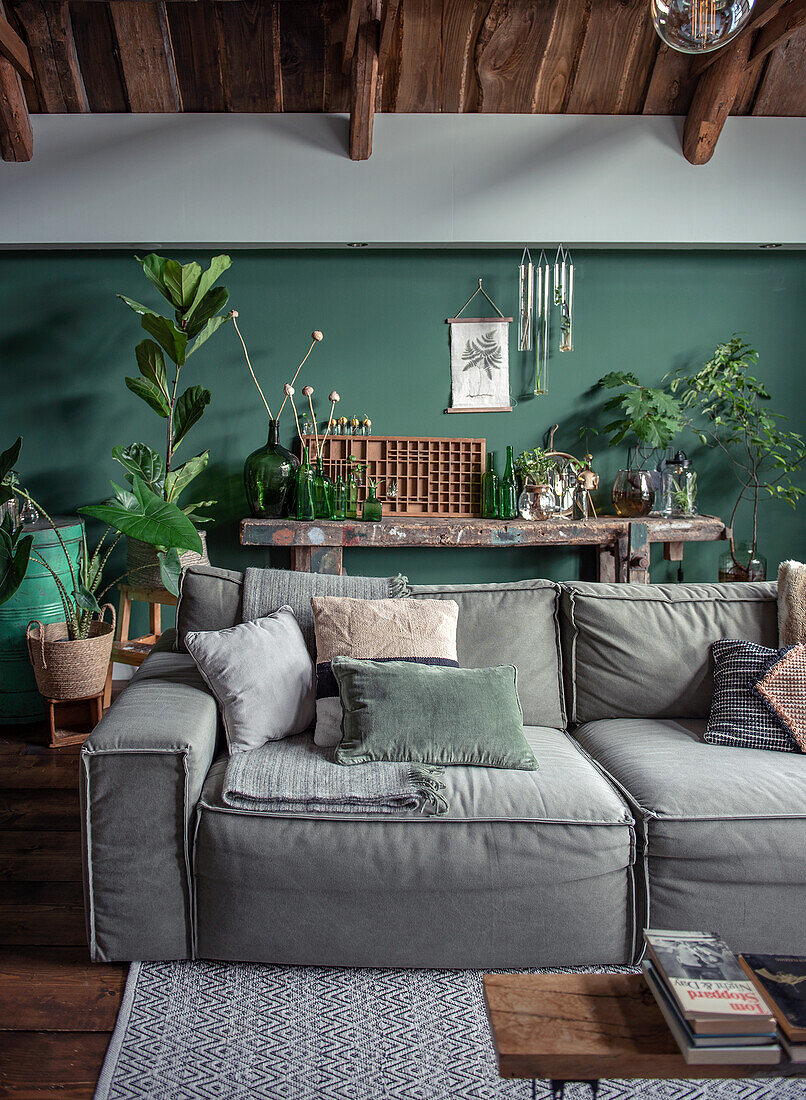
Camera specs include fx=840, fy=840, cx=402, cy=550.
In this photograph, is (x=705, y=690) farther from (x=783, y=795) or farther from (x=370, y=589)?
(x=370, y=589)

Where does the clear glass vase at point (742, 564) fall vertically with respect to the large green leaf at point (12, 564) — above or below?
below

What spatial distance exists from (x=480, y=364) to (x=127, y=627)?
2243 mm

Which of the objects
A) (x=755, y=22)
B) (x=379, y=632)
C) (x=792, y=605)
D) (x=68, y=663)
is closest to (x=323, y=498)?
(x=68, y=663)

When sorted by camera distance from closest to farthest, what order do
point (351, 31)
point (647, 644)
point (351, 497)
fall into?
point (647, 644), point (351, 31), point (351, 497)

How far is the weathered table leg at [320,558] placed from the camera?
393 centimetres

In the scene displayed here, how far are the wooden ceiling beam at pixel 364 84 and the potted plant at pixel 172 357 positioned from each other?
2.88 ft

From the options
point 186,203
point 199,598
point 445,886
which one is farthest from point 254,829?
point 186,203

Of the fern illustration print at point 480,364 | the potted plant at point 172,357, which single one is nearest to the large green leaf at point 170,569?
the potted plant at point 172,357

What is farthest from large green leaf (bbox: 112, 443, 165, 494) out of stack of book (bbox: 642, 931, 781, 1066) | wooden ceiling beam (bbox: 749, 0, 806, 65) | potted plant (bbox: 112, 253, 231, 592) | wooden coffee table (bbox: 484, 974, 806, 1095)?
wooden ceiling beam (bbox: 749, 0, 806, 65)

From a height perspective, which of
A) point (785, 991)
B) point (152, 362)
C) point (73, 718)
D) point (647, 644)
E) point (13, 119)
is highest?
point (13, 119)

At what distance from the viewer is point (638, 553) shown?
399cm

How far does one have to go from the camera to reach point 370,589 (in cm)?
260

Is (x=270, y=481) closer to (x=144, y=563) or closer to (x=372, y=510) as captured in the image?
(x=372, y=510)

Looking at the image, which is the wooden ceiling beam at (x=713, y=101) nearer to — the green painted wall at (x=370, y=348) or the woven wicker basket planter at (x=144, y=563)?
the green painted wall at (x=370, y=348)
